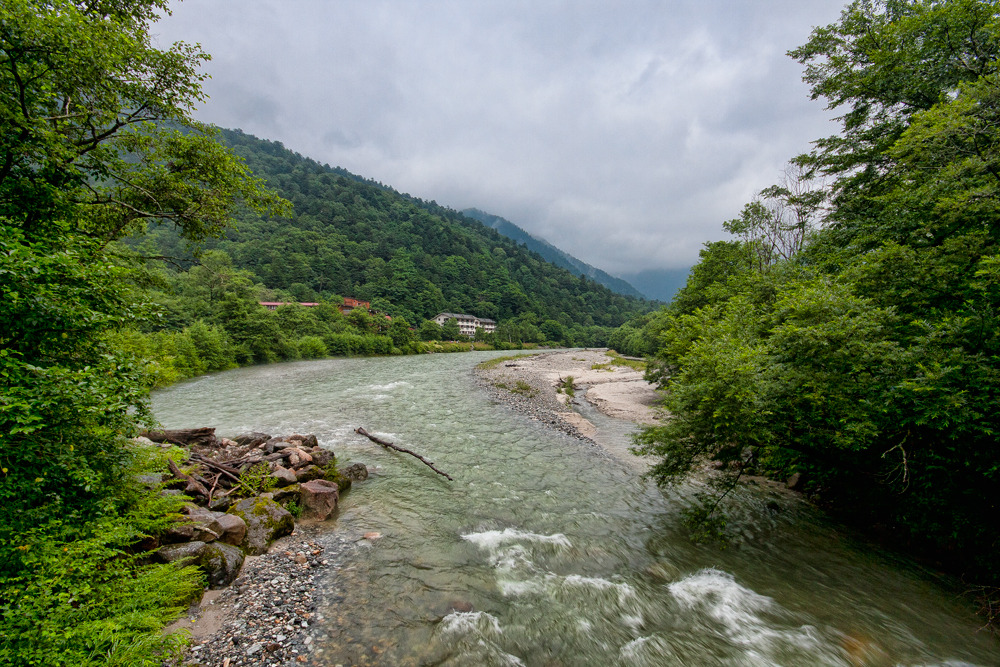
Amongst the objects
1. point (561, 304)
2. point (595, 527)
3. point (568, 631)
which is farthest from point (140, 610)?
point (561, 304)

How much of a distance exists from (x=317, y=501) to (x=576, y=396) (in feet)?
83.8

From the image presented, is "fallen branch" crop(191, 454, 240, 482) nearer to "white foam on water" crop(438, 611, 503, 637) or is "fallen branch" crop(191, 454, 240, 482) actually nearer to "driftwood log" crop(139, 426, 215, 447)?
"driftwood log" crop(139, 426, 215, 447)

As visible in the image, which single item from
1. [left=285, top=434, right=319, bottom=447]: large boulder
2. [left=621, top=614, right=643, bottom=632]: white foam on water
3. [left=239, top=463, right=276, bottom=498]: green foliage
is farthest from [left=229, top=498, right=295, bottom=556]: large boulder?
[left=621, top=614, right=643, bottom=632]: white foam on water

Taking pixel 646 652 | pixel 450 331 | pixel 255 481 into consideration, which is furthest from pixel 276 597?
pixel 450 331

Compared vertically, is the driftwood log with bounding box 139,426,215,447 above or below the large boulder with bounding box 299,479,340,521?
below

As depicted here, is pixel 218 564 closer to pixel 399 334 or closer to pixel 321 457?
pixel 321 457

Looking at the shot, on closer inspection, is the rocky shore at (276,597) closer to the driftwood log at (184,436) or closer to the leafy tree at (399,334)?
the driftwood log at (184,436)

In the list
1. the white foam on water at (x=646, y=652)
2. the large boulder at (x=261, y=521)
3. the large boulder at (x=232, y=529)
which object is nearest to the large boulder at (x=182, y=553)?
the large boulder at (x=232, y=529)

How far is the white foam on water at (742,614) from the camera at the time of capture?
648 cm

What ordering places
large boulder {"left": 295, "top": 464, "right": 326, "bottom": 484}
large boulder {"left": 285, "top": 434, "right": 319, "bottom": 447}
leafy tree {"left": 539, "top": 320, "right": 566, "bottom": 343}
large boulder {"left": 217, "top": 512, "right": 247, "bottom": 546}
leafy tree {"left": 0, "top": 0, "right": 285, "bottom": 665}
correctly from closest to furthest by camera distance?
leafy tree {"left": 0, "top": 0, "right": 285, "bottom": 665}
large boulder {"left": 217, "top": 512, "right": 247, "bottom": 546}
large boulder {"left": 295, "top": 464, "right": 326, "bottom": 484}
large boulder {"left": 285, "top": 434, "right": 319, "bottom": 447}
leafy tree {"left": 539, "top": 320, "right": 566, "bottom": 343}

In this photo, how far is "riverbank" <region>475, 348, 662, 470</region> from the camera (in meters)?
20.7

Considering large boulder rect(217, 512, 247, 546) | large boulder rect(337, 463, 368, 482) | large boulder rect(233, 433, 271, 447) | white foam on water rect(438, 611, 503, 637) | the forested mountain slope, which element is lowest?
large boulder rect(233, 433, 271, 447)

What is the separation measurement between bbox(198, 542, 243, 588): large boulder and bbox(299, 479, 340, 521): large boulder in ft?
8.61

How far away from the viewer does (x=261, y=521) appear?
845 centimetres
